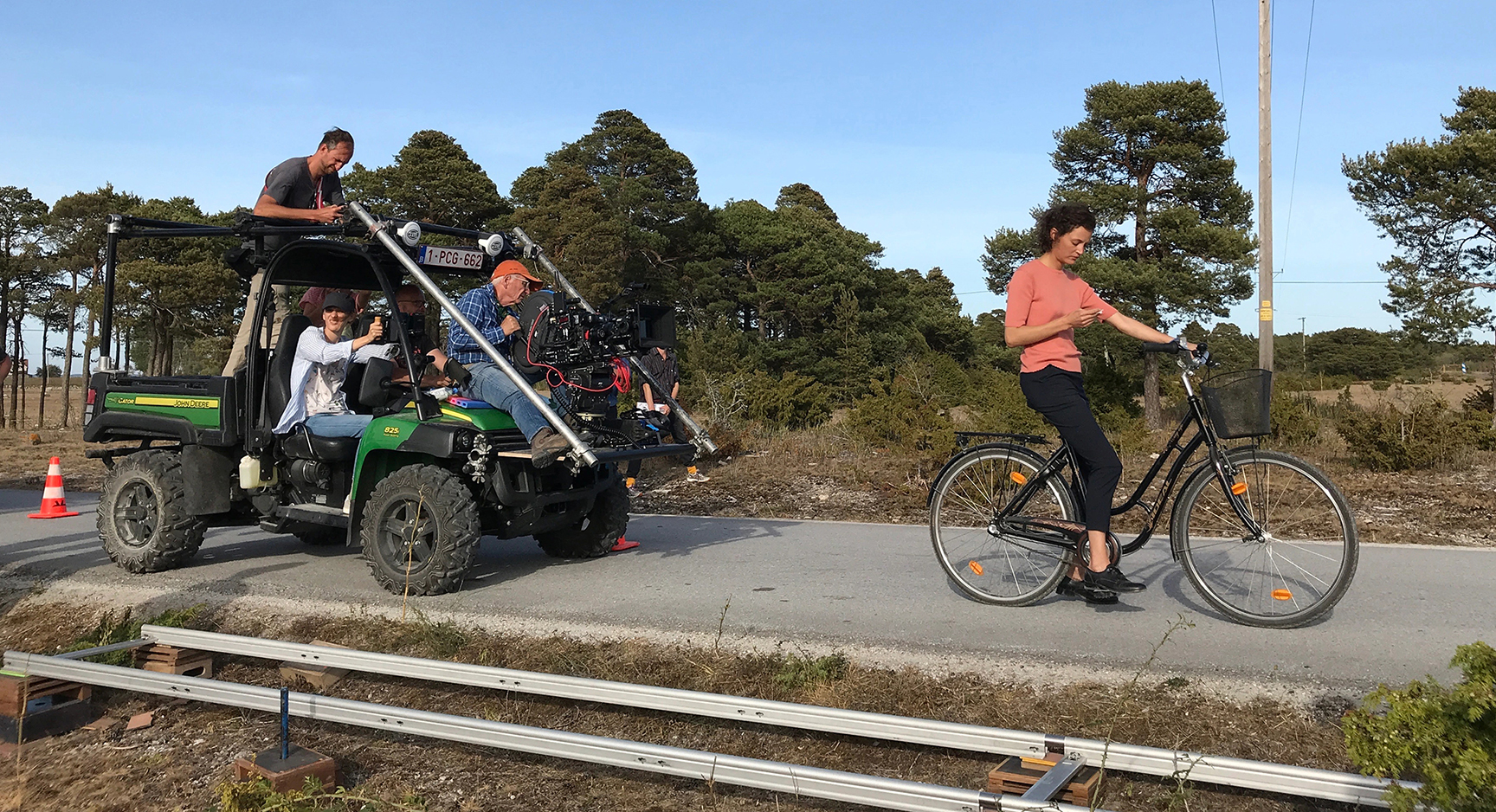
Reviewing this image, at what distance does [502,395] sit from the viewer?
6.84 metres

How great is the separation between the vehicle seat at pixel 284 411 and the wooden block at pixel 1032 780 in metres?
5.11

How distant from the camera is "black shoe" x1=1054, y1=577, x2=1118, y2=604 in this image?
5.76 meters

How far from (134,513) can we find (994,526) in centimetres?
614

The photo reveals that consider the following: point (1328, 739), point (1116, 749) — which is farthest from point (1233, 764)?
point (1328, 739)

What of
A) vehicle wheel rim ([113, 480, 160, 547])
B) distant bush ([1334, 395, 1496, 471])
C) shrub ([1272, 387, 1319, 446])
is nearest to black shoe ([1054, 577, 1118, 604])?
vehicle wheel rim ([113, 480, 160, 547])

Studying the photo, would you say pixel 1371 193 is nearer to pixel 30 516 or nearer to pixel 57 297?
pixel 30 516

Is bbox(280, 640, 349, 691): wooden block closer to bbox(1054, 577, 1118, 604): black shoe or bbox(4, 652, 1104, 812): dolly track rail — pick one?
bbox(4, 652, 1104, 812): dolly track rail

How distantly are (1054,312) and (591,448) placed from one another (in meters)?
2.74

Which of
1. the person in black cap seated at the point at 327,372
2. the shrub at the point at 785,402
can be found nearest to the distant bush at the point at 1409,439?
the shrub at the point at 785,402

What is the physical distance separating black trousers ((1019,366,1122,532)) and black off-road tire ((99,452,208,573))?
574 cm

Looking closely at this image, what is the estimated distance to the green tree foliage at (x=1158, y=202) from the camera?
34.5 meters

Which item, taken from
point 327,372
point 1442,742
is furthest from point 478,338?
point 1442,742

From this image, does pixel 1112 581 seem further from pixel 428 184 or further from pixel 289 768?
pixel 428 184

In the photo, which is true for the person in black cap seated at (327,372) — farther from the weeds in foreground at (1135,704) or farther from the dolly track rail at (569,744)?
the weeds in foreground at (1135,704)
